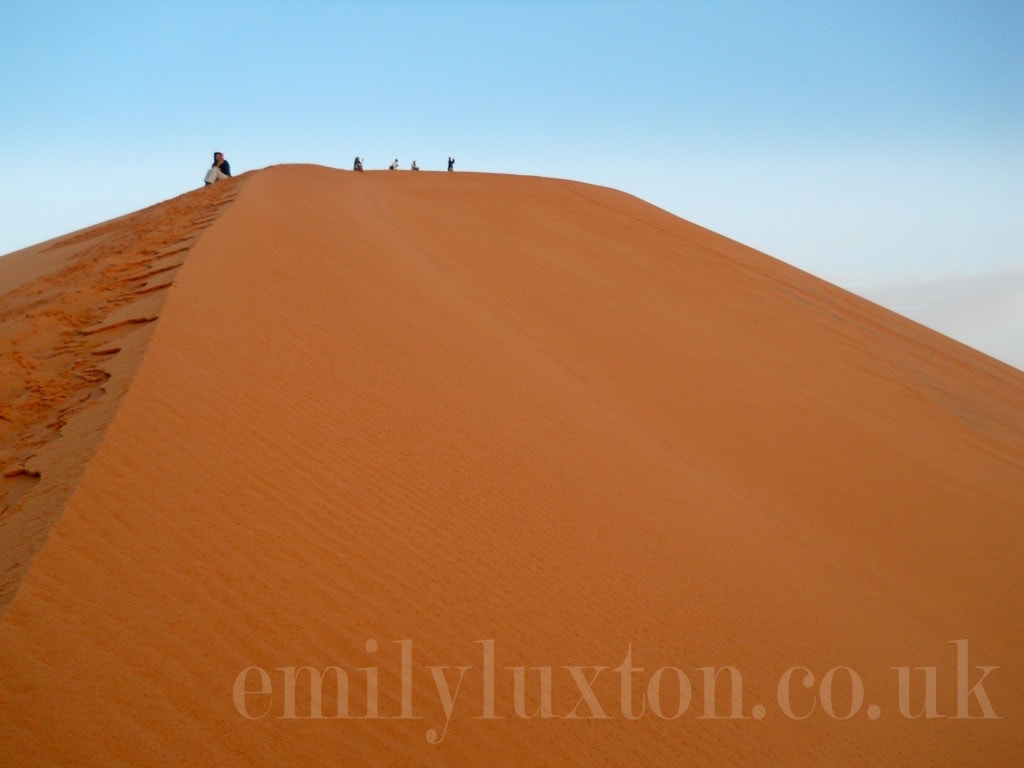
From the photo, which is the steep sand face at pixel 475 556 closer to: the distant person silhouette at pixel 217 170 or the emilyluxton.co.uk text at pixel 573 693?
the emilyluxton.co.uk text at pixel 573 693

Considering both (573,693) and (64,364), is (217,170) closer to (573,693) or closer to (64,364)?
(64,364)

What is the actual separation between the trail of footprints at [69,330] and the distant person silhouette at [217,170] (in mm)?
4806

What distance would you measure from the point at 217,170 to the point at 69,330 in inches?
375

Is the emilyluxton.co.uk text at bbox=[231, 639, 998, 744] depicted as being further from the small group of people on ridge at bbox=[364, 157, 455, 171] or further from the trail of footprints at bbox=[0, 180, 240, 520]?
the small group of people on ridge at bbox=[364, 157, 455, 171]

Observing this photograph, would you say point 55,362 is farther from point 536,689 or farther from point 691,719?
point 691,719

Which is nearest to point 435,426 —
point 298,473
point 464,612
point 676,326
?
point 298,473

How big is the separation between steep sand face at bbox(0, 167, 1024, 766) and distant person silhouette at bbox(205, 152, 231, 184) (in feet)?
23.0

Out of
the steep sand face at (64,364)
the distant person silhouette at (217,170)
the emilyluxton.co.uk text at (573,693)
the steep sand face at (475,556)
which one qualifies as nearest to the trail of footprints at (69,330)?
the steep sand face at (64,364)

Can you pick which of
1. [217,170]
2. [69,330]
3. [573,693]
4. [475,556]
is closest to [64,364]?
[69,330]

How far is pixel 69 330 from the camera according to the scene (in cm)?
605

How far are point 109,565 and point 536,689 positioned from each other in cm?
174

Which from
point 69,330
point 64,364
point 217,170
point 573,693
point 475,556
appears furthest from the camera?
point 217,170

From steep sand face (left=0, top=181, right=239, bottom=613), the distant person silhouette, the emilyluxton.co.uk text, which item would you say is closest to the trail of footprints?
steep sand face (left=0, top=181, right=239, bottom=613)

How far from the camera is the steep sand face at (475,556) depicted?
2.69 metres
